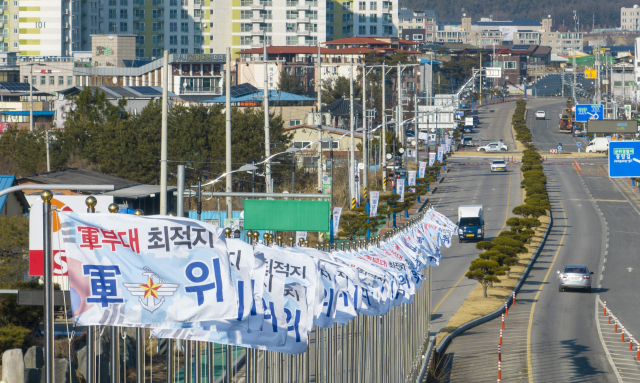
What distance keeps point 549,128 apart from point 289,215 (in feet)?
425

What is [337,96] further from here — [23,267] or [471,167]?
[23,267]

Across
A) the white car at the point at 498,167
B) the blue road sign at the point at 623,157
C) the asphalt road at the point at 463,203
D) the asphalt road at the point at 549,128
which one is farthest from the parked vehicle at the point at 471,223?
the asphalt road at the point at 549,128

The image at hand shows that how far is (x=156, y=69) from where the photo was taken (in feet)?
387

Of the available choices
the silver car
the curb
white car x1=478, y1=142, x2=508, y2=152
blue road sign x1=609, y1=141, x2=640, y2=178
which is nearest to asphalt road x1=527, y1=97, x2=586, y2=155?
white car x1=478, y1=142, x2=508, y2=152

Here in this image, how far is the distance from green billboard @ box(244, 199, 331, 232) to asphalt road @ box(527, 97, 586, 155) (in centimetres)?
9736

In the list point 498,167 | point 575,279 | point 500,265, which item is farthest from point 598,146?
point 575,279

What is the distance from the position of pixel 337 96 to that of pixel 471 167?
44.6 metres

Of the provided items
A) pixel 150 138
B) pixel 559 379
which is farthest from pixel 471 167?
pixel 559 379

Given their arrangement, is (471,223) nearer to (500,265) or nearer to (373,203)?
(373,203)

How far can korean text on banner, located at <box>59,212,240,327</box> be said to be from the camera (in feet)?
24.7

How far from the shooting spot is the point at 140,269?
24.9 ft

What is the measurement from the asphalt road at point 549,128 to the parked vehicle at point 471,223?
6071cm

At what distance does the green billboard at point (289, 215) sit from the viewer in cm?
2077

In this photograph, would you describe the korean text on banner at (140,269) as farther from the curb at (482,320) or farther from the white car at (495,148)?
the white car at (495,148)
